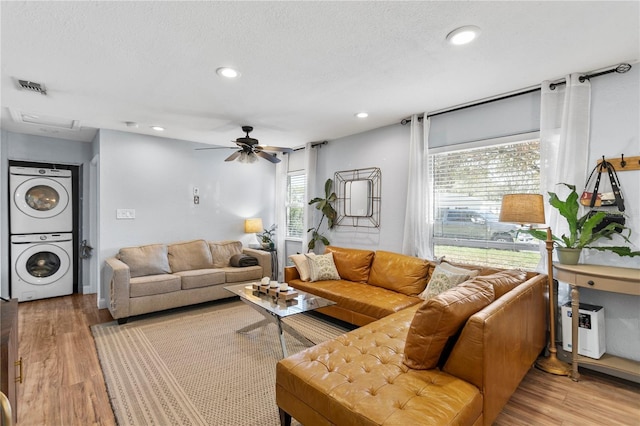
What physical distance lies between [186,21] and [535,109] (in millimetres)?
3086

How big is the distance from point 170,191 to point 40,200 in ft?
6.19

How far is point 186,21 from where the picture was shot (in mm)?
1885

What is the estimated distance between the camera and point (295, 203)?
5836 mm

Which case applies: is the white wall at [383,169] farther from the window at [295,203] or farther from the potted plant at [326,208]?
the window at [295,203]

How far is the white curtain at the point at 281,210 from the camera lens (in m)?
5.81

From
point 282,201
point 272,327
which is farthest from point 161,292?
point 282,201

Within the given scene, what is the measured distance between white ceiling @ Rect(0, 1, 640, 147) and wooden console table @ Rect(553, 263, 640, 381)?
5.39 feet

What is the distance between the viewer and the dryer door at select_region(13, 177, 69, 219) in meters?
4.52

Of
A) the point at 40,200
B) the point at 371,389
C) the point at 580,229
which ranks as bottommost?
the point at 371,389

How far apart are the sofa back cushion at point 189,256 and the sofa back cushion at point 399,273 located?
2563mm

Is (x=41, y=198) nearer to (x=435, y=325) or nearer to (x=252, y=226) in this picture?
(x=252, y=226)

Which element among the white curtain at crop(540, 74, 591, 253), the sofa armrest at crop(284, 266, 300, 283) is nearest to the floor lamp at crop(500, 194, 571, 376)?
the white curtain at crop(540, 74, 591, 253)

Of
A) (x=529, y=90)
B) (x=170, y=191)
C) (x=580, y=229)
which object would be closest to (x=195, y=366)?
(x=170, y=191)

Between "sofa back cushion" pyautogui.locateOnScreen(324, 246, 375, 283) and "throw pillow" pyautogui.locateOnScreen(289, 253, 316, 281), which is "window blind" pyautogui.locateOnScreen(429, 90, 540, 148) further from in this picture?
"throw pillow" pyautogui.locateOnScreen(289, 253, 316, 281)
